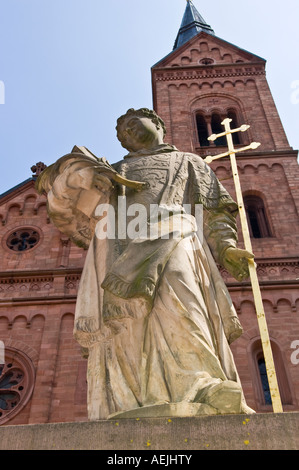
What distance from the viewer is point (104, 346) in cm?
293

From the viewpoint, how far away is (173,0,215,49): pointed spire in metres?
29.0

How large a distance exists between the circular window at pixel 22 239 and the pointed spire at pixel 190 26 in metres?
17.3

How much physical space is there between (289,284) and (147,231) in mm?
10310

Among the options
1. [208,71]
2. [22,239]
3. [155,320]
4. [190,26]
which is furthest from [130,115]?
[190,26]

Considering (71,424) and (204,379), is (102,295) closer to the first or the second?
(204,379)

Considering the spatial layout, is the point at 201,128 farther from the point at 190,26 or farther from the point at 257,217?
the point at 190,26

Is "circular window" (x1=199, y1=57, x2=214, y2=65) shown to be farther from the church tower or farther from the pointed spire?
the pointed spire

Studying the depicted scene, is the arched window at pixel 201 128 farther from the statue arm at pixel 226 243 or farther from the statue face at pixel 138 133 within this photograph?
the statue arm at pixel 226 243

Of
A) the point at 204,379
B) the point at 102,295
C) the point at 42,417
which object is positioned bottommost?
the point at 204,379

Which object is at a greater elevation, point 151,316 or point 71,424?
point 151,316

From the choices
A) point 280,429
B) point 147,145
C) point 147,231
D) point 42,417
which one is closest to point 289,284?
point 42,417

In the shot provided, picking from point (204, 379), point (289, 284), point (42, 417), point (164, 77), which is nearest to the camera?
point (204, 379)

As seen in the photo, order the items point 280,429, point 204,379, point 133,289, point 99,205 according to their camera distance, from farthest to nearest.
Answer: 1. point 99,205
2. point 133,289
3. point 204,379
4. point 280,429

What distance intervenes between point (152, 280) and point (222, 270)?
10684mm
